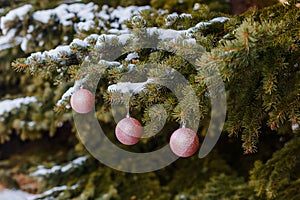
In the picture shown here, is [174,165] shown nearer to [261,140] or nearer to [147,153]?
[147,153]

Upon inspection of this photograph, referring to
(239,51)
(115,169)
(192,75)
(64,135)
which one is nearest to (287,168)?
(192,75)

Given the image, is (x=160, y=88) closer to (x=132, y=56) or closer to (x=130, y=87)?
(x=130, y=87)

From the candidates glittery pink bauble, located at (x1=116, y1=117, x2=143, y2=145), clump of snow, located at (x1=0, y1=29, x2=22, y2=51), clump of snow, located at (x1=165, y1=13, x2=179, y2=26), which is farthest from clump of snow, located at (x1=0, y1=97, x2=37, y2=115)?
glittery pink bauble, located at (x1=116, y1=117, x2=143, y2=145)

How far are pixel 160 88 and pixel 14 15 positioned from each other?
1566 mm

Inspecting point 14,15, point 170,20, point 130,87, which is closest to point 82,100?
point 130,87

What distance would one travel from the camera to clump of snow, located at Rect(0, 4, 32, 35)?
7.30 ft

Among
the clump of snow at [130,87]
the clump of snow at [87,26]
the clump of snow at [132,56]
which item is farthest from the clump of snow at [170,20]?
the clump of snow at [87,26]

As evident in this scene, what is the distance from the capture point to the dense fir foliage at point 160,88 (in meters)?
0.91

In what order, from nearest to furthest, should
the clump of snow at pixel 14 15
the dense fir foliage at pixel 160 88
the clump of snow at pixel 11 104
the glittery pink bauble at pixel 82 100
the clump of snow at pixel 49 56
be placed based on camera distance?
the dense fir foliage at pixel 160 88, the glittery pink bauble at pixel 82 100, the clump of snow at pixel 49 56, the clump of snow at pixel 14 15, the clump of snow at pixel 11 104

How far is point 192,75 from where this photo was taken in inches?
37.3

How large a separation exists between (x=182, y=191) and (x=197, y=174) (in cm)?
18

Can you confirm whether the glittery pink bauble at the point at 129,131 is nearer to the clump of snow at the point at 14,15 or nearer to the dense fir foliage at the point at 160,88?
the dense fir foliage at the point at 160,88

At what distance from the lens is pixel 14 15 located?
2.23m

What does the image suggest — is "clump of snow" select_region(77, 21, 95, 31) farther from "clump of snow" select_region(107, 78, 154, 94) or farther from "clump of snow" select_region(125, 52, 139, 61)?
"clump of snow" select_region(107, 78, 154, 94)
